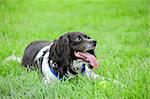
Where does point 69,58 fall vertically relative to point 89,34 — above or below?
above

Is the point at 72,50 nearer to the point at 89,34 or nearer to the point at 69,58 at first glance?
the point at 69,58

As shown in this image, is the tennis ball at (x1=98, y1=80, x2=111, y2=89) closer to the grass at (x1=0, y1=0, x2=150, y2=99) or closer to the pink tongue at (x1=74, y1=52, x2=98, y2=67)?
the grass at (x1=0, y1=0, x2=150, y2=99)

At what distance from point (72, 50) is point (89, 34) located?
11.8 feet

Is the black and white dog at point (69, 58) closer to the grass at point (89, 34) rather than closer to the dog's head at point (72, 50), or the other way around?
the dog's head at point (72, 50)

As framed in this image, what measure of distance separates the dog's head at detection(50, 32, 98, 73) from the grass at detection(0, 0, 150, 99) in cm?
31

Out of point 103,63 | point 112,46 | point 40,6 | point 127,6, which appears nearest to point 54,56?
point 103,63

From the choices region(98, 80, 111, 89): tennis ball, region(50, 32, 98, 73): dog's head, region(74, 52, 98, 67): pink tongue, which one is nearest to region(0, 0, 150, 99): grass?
region(98, 80, 111, 89): tennis ball

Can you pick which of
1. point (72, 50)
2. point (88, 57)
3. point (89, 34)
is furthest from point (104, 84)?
point (89, 34)

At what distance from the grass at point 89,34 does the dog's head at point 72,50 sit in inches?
12.3

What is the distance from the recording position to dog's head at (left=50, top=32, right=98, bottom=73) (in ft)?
17.3

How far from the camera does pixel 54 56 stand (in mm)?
5355

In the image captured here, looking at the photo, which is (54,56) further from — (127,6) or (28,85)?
(127,6)

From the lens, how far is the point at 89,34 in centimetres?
894

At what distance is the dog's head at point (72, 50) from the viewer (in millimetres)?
5281
